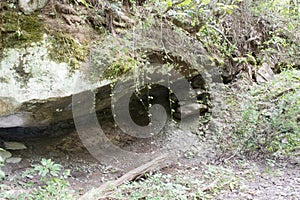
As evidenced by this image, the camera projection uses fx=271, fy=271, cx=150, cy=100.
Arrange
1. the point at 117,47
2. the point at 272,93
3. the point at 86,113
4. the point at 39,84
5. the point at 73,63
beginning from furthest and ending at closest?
the point at 272,93 → the point at 86,113 → the point at 117,47 → the point at 73,63 → the point at 39,84

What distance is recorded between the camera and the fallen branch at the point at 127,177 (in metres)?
2.44

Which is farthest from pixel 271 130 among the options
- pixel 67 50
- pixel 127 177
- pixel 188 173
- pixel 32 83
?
pixel 32 83

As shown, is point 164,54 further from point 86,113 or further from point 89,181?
point 89,181

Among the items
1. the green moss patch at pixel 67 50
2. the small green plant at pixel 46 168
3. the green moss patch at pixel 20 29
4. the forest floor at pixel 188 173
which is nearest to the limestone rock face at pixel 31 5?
the green moss patch at pixel 20 29

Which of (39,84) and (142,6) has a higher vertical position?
(142,6)

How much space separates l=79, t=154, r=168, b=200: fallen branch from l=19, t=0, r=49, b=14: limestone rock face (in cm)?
180

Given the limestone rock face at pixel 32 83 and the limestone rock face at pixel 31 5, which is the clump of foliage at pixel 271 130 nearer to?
the limestone rock face at pixel 32 83

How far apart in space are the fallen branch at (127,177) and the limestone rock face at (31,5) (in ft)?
5.92

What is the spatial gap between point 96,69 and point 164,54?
42.4 inches

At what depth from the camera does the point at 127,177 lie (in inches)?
115

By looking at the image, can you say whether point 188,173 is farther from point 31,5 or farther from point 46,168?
point 31,5

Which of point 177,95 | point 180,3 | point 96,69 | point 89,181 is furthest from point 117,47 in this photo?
point 177,95

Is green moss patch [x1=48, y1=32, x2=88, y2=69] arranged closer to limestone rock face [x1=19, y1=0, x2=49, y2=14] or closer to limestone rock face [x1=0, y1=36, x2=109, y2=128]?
limestone rock face [x1=0, y1=36, x2=109, y2=128]

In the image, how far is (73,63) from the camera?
2.69 meters
